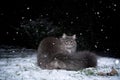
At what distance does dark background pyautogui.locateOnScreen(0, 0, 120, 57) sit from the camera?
12.3 m

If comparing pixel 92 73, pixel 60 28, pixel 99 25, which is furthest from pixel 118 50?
pixel 92 73

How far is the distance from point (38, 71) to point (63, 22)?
5.75m

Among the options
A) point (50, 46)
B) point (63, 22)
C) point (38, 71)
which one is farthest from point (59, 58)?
point (63, 22)

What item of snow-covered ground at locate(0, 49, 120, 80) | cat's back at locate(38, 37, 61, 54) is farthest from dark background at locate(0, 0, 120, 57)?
cat's back at locate(38, 37, 61, 54)

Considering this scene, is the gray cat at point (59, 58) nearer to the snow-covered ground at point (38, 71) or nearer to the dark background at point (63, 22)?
the snow-covered ground at point (38, 71)

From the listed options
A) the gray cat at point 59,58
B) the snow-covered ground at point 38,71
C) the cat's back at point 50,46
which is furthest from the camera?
the cat's back at point 50,46

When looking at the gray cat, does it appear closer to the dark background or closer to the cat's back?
the cat's back

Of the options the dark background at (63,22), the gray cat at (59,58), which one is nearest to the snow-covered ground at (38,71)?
the gray cat at (59,58)

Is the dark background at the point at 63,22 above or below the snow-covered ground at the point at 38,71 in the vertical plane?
above

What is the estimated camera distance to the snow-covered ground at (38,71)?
7.29 metres

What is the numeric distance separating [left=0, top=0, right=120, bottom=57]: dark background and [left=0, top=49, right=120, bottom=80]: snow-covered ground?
9.78ft

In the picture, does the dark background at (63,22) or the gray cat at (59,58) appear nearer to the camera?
the gray cat at (59,58)

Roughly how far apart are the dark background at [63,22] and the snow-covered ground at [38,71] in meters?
2.98

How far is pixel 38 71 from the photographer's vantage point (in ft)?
25.6
